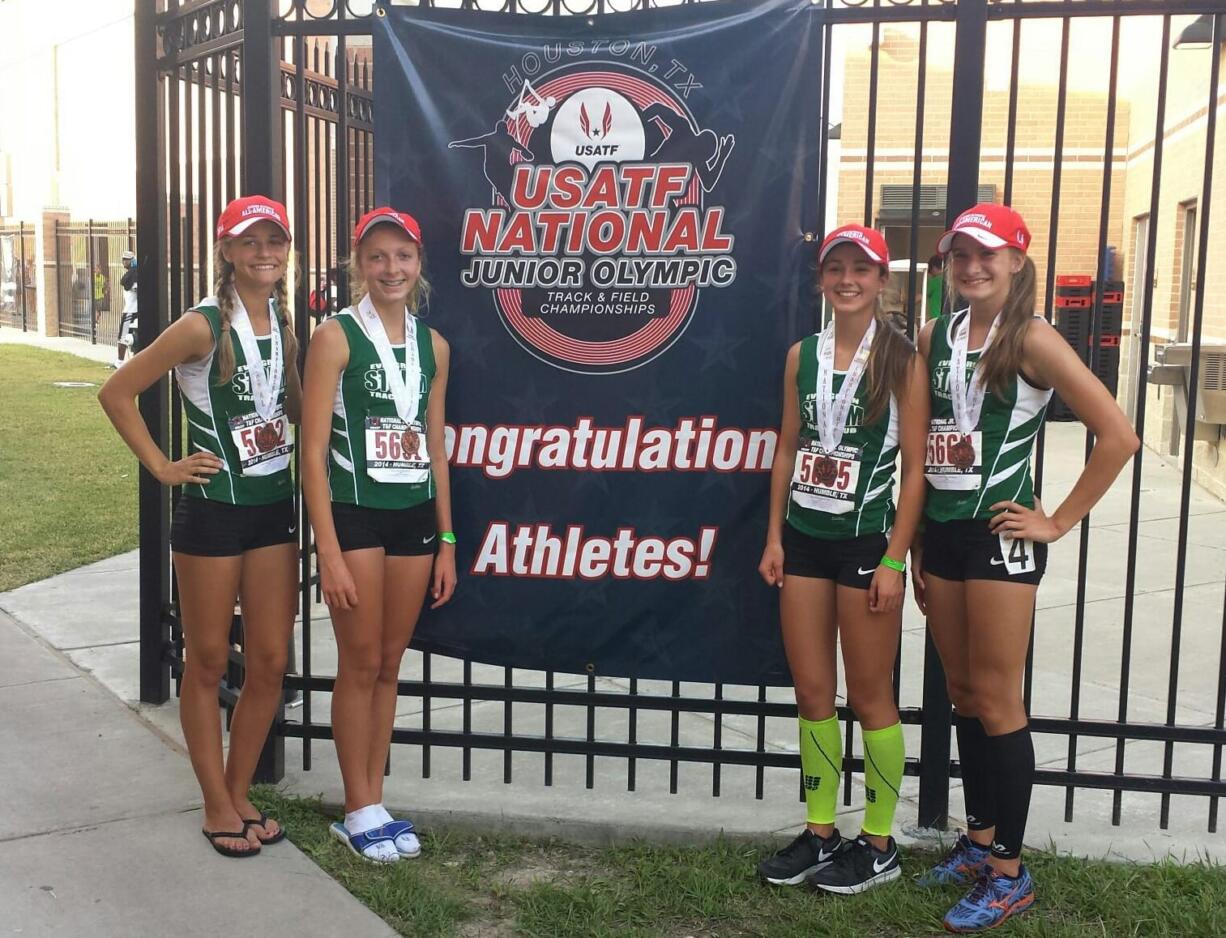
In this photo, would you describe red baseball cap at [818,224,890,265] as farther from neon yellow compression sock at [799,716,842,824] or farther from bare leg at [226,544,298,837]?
bare leg at [226,544,298,837]

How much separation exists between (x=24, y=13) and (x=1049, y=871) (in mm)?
39127

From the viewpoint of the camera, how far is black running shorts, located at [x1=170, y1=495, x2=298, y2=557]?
12.6 ft

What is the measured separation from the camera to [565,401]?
4242mm

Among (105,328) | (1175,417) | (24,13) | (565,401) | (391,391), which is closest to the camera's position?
(391,391)

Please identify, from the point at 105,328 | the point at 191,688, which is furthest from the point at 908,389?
the point at 105,328

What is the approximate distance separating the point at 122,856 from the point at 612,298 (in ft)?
7.73

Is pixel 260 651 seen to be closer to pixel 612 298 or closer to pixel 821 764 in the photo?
pixel 612 298

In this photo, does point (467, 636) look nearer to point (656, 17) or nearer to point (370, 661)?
point (370, 661)

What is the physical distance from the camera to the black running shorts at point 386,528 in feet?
12.6

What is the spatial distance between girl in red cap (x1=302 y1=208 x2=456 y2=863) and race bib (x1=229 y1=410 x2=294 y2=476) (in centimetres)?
17

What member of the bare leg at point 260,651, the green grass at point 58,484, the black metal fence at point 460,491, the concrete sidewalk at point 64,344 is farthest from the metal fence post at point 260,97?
the concrete sidewalk at point 64,344

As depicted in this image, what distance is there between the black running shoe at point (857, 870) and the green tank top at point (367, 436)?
66.8 inches

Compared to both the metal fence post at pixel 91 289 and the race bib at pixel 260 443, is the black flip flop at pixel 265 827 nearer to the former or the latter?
the race bib at pixel 260 443

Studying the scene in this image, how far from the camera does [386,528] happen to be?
12.7 feet
